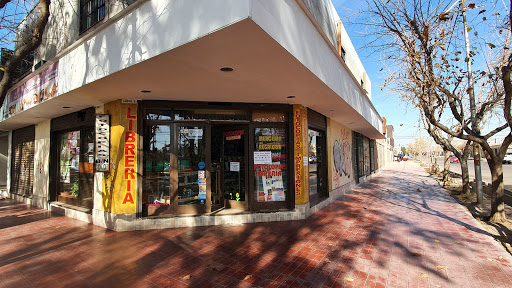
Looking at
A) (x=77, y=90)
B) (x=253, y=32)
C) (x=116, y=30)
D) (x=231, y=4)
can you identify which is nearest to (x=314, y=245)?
(x=253, y=32)

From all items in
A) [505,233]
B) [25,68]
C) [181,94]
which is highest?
[25,68]

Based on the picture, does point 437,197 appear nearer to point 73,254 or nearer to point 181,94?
point 181,94

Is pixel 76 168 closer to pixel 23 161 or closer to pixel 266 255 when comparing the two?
pixel 23 161

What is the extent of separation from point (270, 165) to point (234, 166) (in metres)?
0.95

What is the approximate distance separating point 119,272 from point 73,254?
1.31 metres

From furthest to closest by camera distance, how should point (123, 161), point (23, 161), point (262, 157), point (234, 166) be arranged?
1. point (23, 161)
2. point (234, 166)
3. point (262, 157)
4. point (123, 161)

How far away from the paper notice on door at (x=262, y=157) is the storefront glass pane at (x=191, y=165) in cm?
124

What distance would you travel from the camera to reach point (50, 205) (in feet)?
25.0

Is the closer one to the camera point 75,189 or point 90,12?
point 90,12

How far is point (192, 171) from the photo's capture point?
5.90 m

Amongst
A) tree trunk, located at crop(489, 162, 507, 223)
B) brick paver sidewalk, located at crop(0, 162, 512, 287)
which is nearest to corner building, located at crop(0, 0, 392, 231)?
brick paver sidewalk, located at crop(0, 162, 512, 287)

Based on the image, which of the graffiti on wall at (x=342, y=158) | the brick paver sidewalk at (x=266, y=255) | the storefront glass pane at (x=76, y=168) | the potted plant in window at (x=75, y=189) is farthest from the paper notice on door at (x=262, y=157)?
the potted plant in window at (x=75, y=189)

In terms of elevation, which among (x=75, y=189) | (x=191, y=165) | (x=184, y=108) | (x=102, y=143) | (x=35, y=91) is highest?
(x=35, y=91)

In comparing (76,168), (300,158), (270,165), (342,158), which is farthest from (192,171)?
(342,158)
